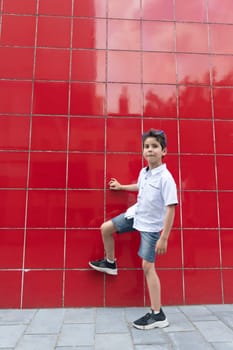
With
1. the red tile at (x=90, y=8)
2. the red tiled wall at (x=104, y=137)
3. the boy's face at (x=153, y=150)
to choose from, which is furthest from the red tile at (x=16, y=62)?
the boy's face at (x=153, y=150)

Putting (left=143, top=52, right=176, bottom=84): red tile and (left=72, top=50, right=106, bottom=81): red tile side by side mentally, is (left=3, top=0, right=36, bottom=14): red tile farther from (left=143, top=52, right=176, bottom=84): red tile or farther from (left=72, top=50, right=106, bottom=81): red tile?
(left=143, top=52, right=176, bottom=84): red tile

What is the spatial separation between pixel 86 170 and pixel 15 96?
3.32ft

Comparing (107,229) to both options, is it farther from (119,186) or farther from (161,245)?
(161,245)

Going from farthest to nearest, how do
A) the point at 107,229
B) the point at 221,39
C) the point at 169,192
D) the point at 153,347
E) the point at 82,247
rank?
the point at 221,39
the point at 82,247
the point at 107,229
the point at 169,192
the point at 153,347

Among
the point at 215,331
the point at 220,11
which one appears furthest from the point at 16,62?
the point at 215,331

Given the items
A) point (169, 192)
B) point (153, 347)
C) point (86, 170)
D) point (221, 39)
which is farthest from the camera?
point (221, 39)

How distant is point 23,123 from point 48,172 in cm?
54

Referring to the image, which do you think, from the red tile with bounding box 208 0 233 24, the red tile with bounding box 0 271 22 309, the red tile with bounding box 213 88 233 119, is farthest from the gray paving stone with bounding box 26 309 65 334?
the red tile with bounding box 208 0 233 24

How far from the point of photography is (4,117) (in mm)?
2834

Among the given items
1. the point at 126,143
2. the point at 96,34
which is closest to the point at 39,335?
the point at 126,143

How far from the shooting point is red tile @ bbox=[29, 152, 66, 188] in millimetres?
2754

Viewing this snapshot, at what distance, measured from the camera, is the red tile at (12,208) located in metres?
2.69

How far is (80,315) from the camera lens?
2.43 metres

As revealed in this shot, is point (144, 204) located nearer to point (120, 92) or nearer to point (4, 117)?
point (120, 92)
